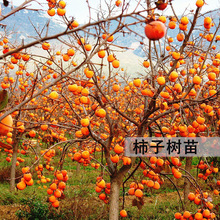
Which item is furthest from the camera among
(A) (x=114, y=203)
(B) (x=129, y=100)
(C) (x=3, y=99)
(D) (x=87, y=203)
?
(D) (x=87, y=203)

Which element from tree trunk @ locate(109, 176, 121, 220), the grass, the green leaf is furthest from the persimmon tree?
the grass

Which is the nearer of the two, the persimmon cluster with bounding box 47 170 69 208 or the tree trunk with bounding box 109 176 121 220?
the persimmon cluster with bounding box 47 170 69 208

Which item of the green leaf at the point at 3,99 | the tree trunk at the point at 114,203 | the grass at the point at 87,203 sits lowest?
the grass at the point at 87,203

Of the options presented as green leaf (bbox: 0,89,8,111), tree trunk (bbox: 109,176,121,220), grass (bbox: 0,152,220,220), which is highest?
green leaf (bbox: 0,89,8,111)

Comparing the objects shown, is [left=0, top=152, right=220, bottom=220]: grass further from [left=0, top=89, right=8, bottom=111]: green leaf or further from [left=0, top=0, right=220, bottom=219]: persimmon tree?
[left=0, top=89, right=8, bottom=111]: green leaf

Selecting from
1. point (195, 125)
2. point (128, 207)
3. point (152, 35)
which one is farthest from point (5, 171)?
point (152, 35)

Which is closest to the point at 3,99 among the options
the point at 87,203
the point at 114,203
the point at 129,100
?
the point at 114,203

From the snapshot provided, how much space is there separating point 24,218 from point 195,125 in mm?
3831

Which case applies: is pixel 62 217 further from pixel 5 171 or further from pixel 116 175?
pixel 5 171

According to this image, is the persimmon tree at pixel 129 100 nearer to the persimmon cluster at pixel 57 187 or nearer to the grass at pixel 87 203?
the persimmon cluster at pixel 57 187

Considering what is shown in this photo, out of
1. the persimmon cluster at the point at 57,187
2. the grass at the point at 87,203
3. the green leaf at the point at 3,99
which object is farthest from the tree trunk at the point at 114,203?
the green leaf at the point at 3,99

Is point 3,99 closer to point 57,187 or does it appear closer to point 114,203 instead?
point 57,187

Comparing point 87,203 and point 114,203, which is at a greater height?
point 114,203

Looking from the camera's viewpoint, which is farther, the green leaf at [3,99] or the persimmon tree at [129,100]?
the persimmon tree at [129,100]
